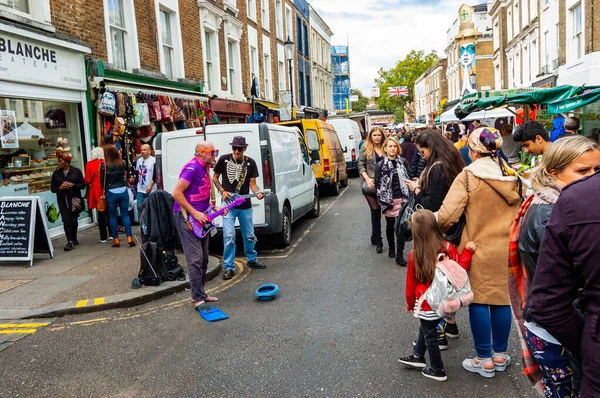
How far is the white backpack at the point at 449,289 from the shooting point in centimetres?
367

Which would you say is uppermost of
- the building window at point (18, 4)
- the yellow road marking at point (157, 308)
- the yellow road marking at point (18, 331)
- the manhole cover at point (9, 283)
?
the building window at point (18, 4)

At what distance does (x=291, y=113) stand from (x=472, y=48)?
23873mm

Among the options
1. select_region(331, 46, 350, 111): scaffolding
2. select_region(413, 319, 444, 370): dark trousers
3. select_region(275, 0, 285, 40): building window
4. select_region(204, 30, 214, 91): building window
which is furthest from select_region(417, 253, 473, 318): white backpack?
select_region(331, 46, 350, 111): scaffolding

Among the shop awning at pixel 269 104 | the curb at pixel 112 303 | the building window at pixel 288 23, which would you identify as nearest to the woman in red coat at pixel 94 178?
the curb at pixel 112 303

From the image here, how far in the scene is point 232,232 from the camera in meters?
7.25

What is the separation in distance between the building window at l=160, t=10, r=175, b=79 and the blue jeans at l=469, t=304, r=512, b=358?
1336 centimetres

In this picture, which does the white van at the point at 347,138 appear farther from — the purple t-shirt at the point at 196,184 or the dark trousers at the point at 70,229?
the purple t-shirt at the point at 196,184

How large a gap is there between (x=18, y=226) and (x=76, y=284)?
1964 mm

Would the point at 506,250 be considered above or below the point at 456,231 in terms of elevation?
below

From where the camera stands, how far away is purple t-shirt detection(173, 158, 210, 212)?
5582 millimetres

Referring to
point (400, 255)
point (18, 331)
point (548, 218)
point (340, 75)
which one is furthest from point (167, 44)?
point (340, 75)

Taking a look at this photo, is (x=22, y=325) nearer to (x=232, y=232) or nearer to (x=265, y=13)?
(x=232, y=232)

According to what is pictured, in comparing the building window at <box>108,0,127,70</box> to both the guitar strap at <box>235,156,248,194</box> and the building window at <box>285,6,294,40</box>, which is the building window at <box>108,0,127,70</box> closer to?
the guitar strap at <box>235,156,248,194</box>

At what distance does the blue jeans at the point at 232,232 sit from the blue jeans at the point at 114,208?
8.89 ft
